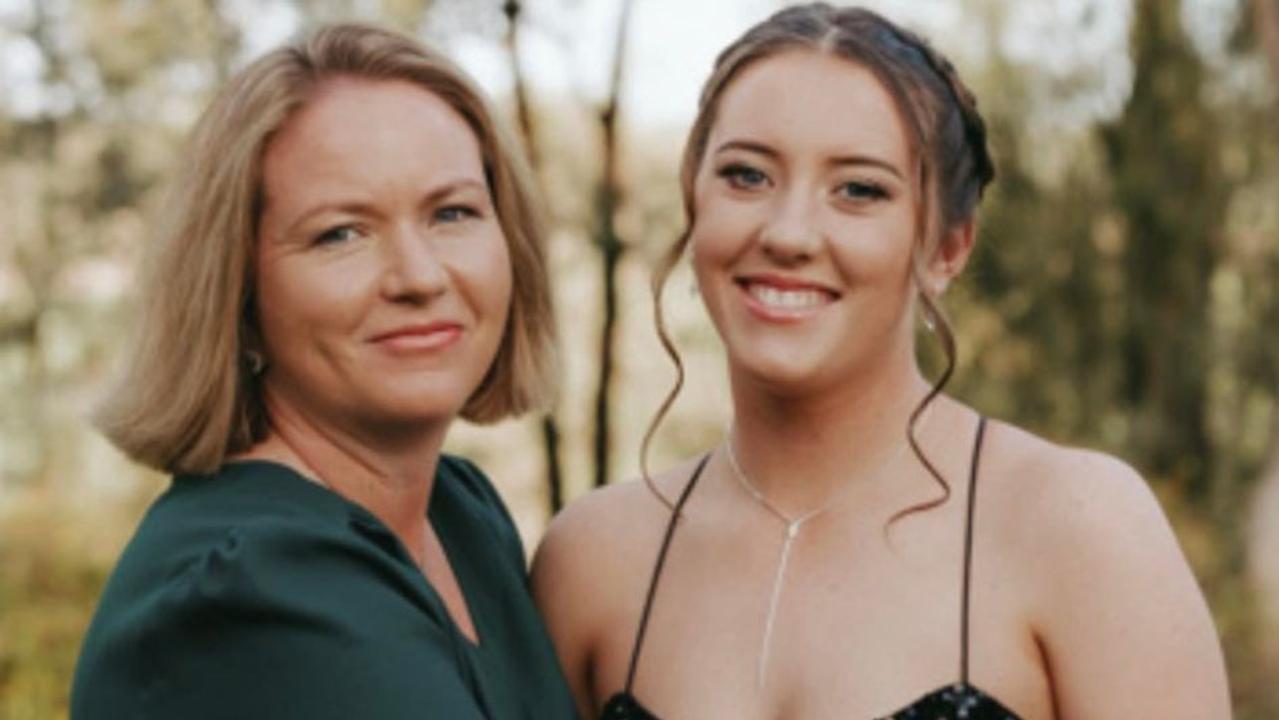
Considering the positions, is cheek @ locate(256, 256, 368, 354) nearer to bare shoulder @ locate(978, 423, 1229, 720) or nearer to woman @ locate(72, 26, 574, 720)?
woman @ locate(72, 26, 574, 720)

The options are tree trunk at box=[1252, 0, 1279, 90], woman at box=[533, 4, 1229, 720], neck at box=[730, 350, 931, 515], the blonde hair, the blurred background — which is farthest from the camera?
the blurred background

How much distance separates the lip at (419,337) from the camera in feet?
8.94

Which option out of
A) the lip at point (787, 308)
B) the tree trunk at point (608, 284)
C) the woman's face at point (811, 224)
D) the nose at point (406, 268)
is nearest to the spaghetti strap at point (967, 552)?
the woman's face at point (811, 224)

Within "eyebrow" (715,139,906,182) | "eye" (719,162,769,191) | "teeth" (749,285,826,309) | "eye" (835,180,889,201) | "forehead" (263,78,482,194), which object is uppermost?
"forehead" (263,78,482,194)

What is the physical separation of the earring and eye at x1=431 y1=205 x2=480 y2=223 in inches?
13.6

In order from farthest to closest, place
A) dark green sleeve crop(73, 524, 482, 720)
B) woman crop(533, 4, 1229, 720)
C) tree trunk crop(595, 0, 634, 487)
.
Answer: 1. tree trunk crop(595, 0, 634, 487)
2. woman crop(533, 4, 1229, 720)
3. dark green sleeve crop(73, 524, 482, 720)

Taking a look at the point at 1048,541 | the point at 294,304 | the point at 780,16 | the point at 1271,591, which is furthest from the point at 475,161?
the point at 1271,591

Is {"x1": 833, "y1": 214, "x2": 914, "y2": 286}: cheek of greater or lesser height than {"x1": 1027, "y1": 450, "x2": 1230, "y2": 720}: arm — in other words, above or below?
above

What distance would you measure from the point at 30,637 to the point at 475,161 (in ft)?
29.0

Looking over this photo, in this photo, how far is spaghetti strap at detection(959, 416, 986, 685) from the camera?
9.25 ft

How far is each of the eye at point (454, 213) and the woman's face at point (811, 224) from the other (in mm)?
407

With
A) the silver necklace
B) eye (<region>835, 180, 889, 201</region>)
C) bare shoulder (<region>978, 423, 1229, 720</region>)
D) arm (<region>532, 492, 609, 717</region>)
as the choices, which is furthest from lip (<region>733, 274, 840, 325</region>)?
arm (<region>532, 492, 609, 717</region>)

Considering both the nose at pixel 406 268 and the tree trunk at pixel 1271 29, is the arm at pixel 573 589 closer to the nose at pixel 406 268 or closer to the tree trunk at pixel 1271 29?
the nose at pixel 406 268

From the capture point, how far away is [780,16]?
121 inches
